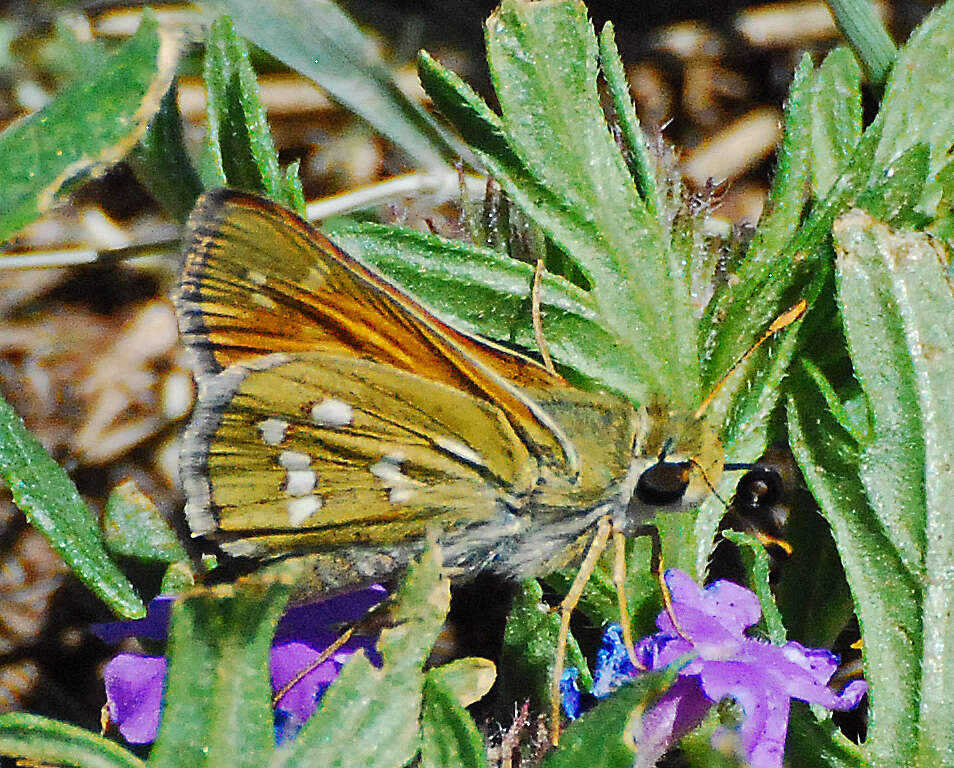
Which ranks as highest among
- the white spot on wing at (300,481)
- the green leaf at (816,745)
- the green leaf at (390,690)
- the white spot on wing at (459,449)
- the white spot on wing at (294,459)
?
the white spot on wing at (294,459)

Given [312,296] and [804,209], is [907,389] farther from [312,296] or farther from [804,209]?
[312,296]

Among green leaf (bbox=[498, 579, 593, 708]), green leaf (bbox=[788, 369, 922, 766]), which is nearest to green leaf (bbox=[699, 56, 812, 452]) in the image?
green leaf (bbox=[788, 369, 922, 766])

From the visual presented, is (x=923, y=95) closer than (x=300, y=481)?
No

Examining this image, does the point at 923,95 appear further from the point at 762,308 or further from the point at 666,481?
the point at 666,481

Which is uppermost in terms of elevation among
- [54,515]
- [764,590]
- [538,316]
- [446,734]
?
[54,515]

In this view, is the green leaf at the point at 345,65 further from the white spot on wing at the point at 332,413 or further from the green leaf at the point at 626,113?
the white spot on wing at the point at 332,413

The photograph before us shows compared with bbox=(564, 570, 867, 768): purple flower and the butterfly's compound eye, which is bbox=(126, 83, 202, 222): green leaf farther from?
bbox=(564, 570, 867, 768): purple flower

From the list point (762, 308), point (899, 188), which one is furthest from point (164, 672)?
point (899, 188)

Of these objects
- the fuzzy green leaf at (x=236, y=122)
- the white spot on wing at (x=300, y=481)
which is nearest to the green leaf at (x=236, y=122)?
the fuzzy green leaf at (x=236, y=122)
